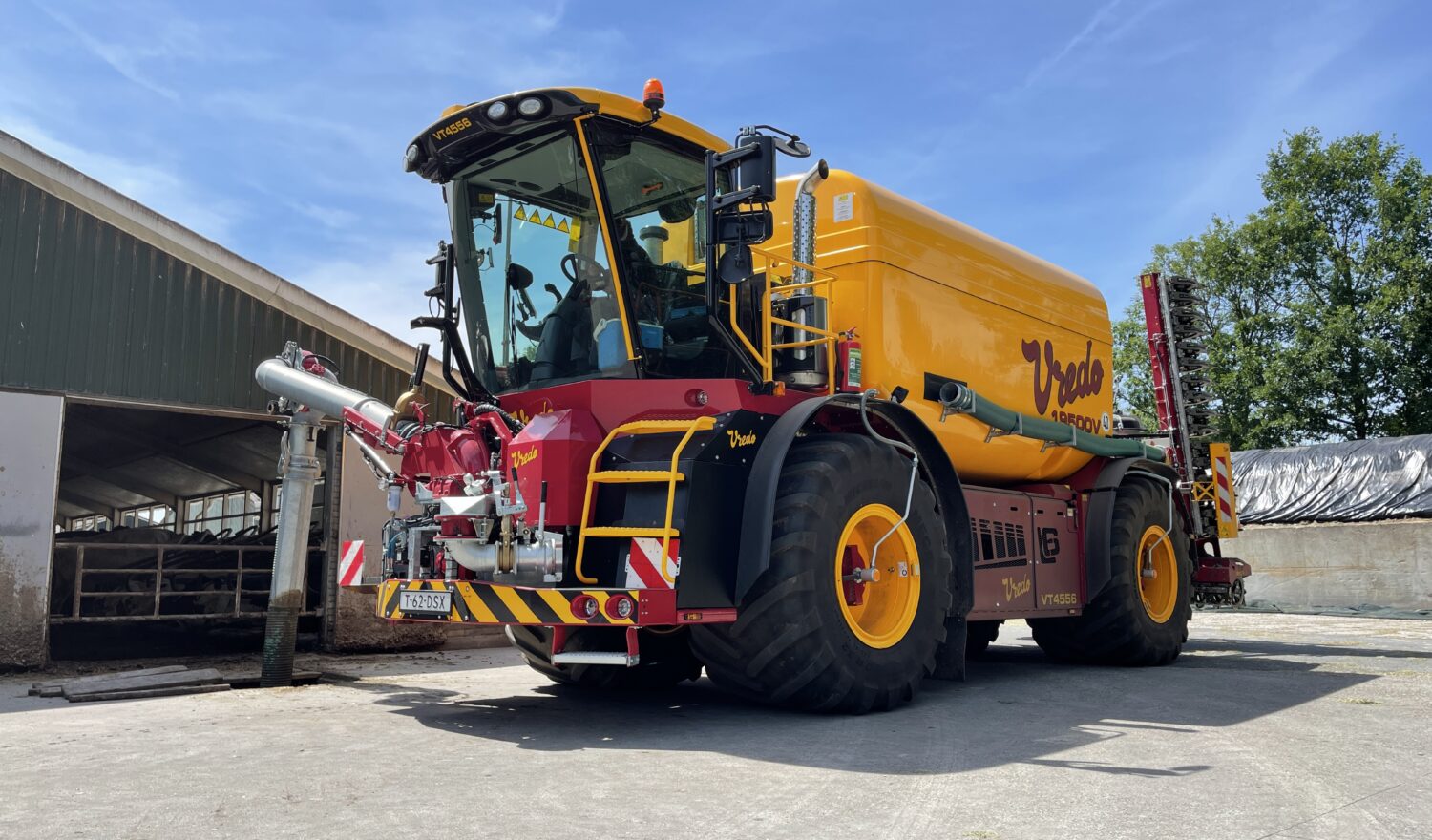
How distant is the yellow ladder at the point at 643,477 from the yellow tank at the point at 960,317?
5.93ft

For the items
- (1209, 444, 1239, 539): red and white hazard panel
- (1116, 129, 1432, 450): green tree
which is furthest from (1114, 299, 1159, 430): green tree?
(1209, 444, 1239, 539): red and white hazard panel

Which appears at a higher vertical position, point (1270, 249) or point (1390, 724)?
point (1270, 249)

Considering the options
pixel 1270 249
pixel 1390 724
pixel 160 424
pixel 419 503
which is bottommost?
pixel 1390 724

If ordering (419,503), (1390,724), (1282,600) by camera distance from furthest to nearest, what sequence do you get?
(1282,600)
(419,503)
(1390,724)

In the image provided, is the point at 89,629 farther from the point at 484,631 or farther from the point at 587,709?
the point at 587,709

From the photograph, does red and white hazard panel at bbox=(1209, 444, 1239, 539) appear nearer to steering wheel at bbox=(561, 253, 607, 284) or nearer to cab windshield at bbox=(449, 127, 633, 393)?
cab windshield at bbox=(449, 127, 633, 393)

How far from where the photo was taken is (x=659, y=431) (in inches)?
234

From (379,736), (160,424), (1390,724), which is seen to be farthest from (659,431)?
(160,424)

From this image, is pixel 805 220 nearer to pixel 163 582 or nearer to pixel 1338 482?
pixel 163 582

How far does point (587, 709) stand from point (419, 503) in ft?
5.41

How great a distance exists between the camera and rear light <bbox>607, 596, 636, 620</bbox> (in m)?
5.33

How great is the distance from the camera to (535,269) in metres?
6.76

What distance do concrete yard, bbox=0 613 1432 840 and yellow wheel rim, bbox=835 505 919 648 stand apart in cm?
53

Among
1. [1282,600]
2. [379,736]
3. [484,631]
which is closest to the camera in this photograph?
[379,736]
